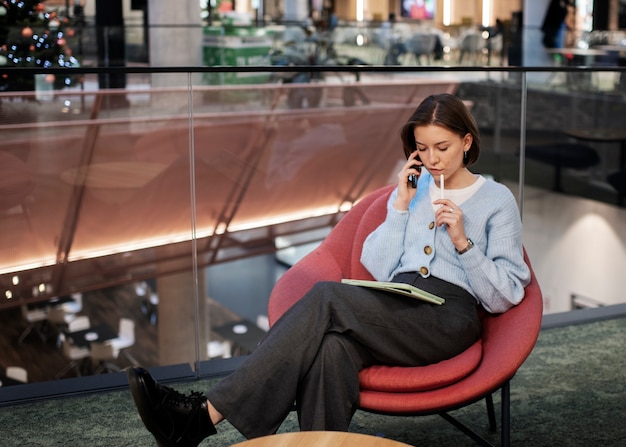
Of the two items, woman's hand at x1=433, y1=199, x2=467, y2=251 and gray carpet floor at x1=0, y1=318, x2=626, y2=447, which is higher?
woman's hand at x1=433, y1=199, x2=467, y2=251

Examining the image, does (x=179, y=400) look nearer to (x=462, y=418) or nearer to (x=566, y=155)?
(x=462, y=418)

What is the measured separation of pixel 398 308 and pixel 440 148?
1.48ft

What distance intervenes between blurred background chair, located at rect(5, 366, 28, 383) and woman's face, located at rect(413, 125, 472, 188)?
1.96 metres

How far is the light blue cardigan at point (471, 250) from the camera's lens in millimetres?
2389

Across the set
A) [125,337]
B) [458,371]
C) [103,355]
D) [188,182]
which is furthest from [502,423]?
[103,355]

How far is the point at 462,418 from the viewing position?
2.95 metres

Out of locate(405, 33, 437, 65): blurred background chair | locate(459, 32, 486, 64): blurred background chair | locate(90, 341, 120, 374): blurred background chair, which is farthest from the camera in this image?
locate(405, 33, 437, 65): blurred background chair

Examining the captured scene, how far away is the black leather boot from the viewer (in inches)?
83.4

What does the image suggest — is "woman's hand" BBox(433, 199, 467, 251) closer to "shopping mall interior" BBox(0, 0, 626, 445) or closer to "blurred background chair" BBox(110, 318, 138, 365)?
"shopping mall interior" BBox(0, 0, 626, 445)

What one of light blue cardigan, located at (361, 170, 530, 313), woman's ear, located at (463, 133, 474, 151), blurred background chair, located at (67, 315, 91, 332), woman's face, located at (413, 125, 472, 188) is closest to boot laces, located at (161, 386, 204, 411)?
light blue cardigan, located at (361, 170, 530, 313)

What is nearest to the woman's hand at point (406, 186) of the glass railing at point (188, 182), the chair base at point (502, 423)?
the chair base at point (502, 423)

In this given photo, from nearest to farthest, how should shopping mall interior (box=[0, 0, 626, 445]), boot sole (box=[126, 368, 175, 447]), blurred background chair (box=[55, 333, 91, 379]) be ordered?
boot sole (box=[126, 368, 175, 447]) → shopping mall interior (box=[0, 0, 626, 445]) → blurred background chair (box=[55, 333, 91, 379])

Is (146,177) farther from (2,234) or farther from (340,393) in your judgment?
(340,393)

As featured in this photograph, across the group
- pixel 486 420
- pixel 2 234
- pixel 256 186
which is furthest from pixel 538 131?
pixel 2 234
